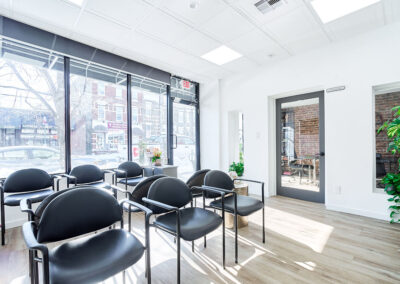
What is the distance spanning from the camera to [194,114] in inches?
225

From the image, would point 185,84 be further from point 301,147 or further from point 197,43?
point 301,147

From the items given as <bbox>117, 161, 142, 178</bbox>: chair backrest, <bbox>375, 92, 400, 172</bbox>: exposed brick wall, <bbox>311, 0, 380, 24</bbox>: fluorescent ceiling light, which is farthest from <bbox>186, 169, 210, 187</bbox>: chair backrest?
<bbox>375, 92, 400, 172</bbox>: exposed brick wall

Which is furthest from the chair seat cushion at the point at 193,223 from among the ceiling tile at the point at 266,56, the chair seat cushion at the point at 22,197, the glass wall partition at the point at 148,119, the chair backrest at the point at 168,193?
the ceiling tile at the point at 266,56

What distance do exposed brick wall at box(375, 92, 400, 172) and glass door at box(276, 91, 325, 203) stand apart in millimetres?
794

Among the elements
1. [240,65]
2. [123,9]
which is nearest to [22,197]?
[123,9]

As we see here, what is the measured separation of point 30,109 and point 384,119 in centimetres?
570

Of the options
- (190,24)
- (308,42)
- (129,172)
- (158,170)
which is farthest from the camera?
(158,170)

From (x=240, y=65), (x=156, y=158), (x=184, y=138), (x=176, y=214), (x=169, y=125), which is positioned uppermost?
(x=240, y=65)

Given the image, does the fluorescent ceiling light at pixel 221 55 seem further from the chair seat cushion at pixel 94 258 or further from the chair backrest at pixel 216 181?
the chair seat cushion at pixel 94 258

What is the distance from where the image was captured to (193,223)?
176cm

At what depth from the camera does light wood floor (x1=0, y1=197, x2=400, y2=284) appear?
1793mm

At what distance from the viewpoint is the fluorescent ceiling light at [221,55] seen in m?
3.72

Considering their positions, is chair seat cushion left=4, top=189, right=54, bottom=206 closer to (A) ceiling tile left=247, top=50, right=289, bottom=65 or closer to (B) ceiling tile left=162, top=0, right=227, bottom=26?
(B) ceiling tile left=162, top=0, right=227, bottom=26

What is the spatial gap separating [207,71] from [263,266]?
4.06m
